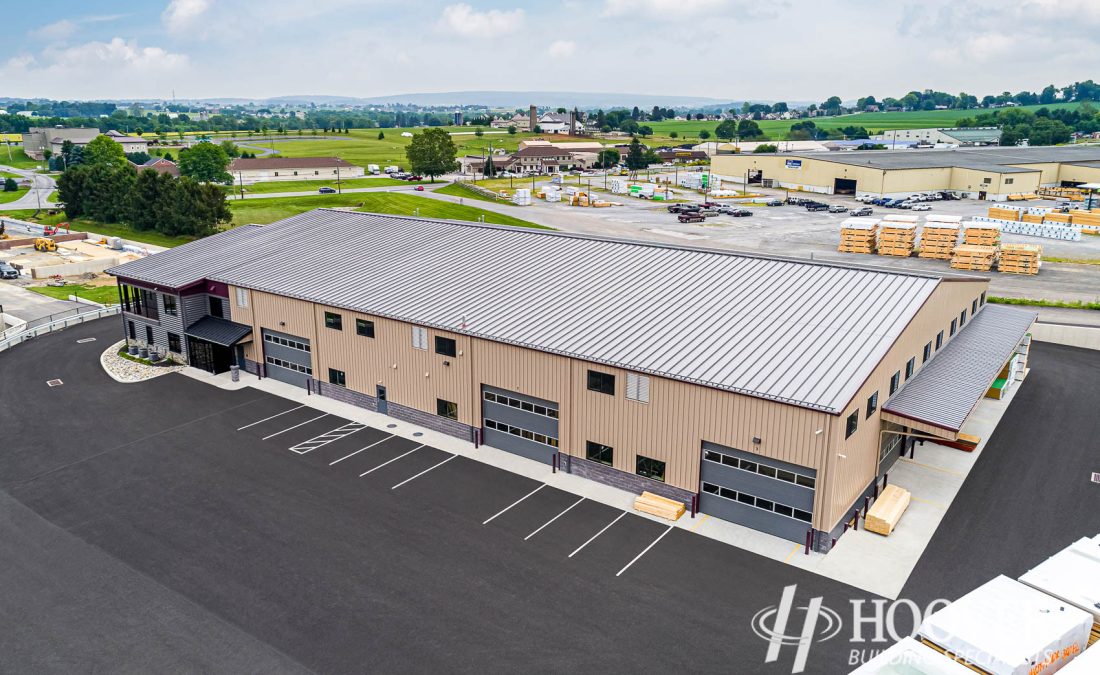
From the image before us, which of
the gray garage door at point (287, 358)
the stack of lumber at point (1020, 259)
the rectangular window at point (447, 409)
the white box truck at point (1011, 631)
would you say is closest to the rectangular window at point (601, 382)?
the rectangular window at point (447, 409)

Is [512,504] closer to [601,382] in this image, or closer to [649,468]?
[649,468]

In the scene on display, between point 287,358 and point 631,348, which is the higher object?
point 631,348

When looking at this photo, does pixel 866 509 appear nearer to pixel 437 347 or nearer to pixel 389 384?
pixel 437 347

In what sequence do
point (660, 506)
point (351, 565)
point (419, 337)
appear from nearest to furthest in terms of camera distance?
point (351, 565) → point (660, 506) → point (419, 337)

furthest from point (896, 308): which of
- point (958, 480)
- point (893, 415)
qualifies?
point (958, 480)

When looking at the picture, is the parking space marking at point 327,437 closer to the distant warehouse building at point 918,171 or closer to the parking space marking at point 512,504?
the parking space marking at point 512,504

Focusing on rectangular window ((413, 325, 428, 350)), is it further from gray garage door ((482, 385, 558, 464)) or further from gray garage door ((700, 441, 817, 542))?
gray garage door ((700, 441, 817, 542))

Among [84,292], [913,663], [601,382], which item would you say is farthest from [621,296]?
[84,292]
